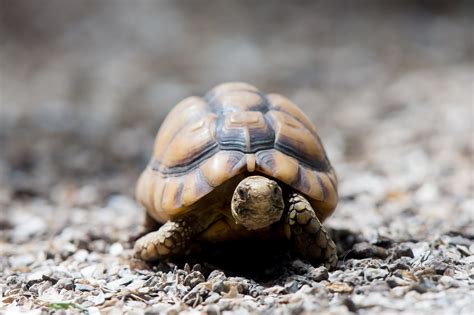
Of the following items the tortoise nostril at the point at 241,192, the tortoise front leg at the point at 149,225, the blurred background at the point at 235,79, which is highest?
the blurred background at the point at 235,79

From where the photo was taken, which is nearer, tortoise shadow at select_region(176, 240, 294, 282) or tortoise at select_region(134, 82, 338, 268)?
tortoise at select_region(134, 82, 338, 268)

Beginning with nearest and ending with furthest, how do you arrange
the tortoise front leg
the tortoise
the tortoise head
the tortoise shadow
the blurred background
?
1. the tortoise head
2. the tortoise
3. the tortoise shadow
4. the tortoise front leg
5. the blurred background

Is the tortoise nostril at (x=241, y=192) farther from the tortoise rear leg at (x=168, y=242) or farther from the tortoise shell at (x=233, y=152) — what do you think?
the tortoise rear leg at (x=168, y=242)

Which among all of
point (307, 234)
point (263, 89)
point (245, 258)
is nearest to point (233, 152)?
point (307, 234)

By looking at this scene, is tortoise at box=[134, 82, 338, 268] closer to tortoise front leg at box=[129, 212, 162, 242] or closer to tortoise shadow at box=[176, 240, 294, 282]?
tortoise shadow at box=[176, 240, 294, 282]

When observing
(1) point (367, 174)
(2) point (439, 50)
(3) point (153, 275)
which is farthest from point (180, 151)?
(2) point (439, 50)

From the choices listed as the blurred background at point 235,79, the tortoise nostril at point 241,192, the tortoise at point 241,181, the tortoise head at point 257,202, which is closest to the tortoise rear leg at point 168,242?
the tortoise at point 241,181

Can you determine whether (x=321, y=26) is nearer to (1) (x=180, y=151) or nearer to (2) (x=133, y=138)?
(2) (x=133, y=138)

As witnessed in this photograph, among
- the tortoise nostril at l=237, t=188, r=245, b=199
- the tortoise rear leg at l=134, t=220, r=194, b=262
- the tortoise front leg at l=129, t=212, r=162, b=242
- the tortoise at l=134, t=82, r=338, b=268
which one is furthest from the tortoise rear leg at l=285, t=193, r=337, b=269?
the tortoise front leg at l=129, t=212, r=162, b=242
